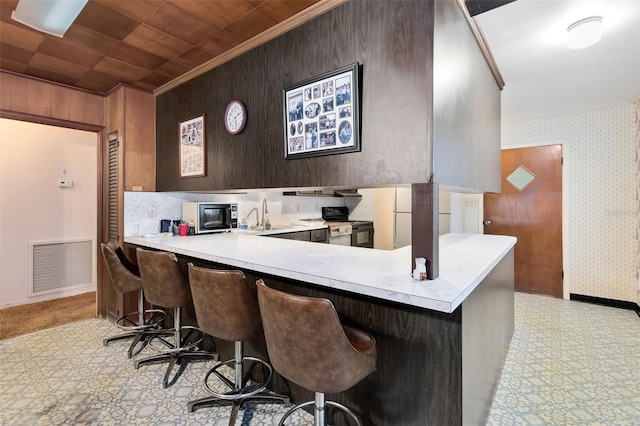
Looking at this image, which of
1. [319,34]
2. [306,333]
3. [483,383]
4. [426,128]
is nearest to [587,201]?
[483,383]

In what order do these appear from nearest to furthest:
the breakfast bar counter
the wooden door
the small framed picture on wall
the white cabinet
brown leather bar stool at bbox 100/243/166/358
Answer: the breakfast bar counter < brown leather bar stool at bbox 100/243/166/358 < the small framed picture on wall < the wooden door < the white cabinet

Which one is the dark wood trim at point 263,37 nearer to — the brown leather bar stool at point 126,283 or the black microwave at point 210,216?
the black microwave at point 210,216

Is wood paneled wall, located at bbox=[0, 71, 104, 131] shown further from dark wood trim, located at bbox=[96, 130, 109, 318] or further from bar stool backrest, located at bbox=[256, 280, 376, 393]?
bar stool backrest, located at bbox=[256, 280, 376, 393]

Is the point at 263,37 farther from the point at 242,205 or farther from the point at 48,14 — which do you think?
the point at 242,205

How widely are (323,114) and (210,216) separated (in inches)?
81.6

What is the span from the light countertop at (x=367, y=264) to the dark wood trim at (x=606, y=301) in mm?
2357

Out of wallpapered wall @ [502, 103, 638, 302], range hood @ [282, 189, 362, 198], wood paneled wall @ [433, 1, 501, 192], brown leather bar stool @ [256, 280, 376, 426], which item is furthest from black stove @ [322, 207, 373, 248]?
brown leather bar stool @ [256, 280, 376, 426]

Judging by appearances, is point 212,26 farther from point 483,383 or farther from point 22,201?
point 22,201

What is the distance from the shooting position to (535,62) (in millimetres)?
2672

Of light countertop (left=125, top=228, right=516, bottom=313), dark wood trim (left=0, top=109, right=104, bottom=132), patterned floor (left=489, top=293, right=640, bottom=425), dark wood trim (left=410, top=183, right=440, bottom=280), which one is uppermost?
dark wood trim (left=0, top=109, right=104, bottom=132)

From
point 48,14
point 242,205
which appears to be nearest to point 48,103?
point 48,14

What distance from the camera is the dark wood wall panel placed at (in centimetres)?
147

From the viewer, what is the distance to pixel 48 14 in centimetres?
188

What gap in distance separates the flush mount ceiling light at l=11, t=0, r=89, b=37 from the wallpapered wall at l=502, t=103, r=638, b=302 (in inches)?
203
